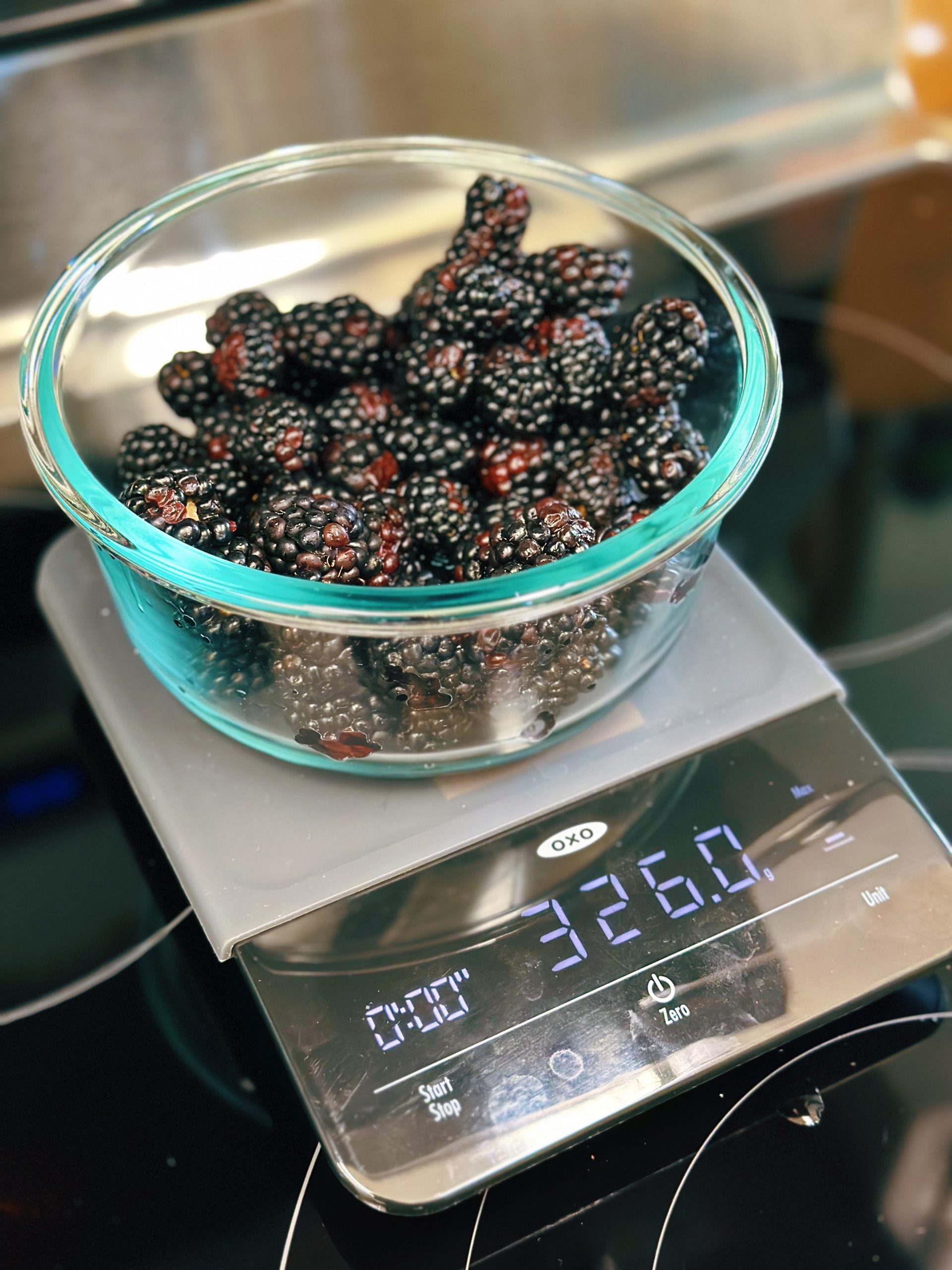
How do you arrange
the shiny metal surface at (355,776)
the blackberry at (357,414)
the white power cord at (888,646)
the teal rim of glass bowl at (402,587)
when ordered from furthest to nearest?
the white power cord at (888,646) < the blackberry at (357,414) < the shiny metal surface at (355,776) < the teal rim of glass bowl at (402,587)

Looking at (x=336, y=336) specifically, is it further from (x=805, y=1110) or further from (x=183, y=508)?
(x=805, y=1110)

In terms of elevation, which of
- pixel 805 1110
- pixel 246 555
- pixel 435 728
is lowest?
pixel 805 1110

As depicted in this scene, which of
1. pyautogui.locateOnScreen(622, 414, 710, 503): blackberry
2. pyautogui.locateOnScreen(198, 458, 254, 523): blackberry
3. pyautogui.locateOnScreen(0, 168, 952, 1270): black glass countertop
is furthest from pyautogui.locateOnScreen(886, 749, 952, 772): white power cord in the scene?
pyautogui.locateOnScreen(198, 458, 254, 523): blackberry

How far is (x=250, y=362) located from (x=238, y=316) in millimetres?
43

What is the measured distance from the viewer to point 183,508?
619mm

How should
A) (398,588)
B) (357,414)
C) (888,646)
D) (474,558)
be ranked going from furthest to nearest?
(888,646), (357,414), (474,558), (398,588)

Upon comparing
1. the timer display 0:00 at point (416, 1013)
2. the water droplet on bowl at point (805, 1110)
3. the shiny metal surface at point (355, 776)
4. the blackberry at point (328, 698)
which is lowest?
the water droplet on bowl at point (805, 1110)

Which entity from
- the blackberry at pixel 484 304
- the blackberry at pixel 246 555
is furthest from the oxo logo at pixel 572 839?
the blackberry at pixel 484 304

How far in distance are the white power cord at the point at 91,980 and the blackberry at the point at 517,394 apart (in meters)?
0.36

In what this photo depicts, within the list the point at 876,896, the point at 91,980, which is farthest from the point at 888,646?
the point at 91,980

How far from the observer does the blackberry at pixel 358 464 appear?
0.72 m

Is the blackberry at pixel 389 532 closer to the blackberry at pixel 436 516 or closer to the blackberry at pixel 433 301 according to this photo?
the blackberry at pixel 436 516

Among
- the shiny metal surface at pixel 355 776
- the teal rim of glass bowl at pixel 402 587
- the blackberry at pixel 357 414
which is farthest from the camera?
the blackberry at pixel 357 414

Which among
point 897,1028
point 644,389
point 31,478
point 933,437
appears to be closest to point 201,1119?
point 897,1028
